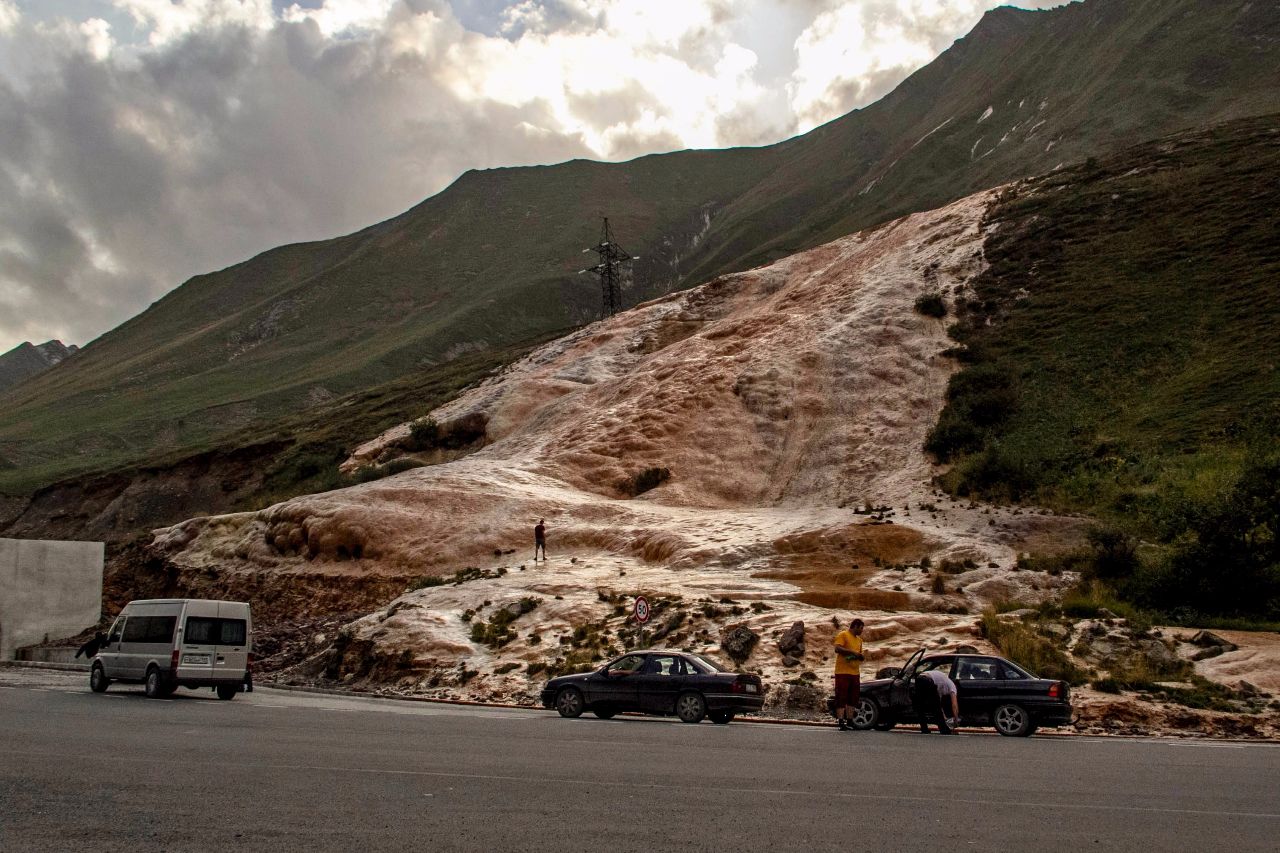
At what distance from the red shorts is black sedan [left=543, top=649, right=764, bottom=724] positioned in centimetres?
190

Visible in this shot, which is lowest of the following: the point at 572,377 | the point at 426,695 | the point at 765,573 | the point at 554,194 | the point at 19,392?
the point at 426,695

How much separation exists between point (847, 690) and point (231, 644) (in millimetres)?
12088

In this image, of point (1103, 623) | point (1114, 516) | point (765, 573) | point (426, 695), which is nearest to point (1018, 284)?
point (1114, 516)

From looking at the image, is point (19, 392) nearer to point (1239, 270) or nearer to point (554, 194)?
point (554, 194)

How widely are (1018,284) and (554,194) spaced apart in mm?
127040

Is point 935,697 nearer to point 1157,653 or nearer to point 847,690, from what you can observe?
point 847,690

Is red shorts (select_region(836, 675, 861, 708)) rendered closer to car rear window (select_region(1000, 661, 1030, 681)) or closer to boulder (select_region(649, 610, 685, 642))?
car rear window (select_region(1000, 661, 1030, 681))

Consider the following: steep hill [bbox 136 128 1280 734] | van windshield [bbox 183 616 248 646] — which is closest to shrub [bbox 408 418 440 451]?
steep hill [bbox 136 128 1280 734]

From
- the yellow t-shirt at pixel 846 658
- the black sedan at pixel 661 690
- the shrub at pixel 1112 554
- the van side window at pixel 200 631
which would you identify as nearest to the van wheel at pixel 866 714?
the yellow t-shirt at pixel 846 658

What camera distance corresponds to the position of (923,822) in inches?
311

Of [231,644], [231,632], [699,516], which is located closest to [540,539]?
[699,516]

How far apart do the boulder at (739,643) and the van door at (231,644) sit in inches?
Answer: 378

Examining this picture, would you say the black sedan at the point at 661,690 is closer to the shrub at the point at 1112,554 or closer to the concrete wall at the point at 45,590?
the shrub at the point at 1112,554

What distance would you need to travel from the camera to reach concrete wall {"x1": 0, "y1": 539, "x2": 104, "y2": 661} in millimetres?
36500
